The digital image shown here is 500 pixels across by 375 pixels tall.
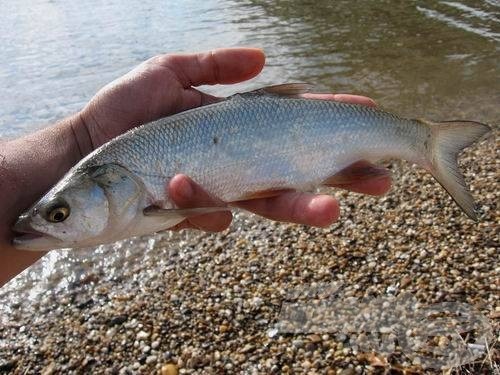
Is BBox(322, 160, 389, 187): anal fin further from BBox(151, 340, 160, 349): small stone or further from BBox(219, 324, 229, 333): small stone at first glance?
BBox(151, 340, 160, 349): small stone

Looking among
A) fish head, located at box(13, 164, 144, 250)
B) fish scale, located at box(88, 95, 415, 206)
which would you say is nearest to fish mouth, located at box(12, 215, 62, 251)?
fish head, located at box(13, 164, 144, 250)

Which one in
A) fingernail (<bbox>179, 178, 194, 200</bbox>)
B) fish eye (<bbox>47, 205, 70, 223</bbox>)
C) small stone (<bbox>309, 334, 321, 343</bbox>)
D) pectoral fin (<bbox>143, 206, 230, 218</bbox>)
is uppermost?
fish eye (<bbox>47, 205, 70, 223</bbox>)

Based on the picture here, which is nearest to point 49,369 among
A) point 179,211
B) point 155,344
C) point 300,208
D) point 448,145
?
point 155,344

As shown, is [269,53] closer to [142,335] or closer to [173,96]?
[173,96]

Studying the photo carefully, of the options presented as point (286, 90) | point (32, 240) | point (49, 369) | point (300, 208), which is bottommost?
point (49, 369)

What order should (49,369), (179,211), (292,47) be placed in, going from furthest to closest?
(292,47)
(49,369)
(179,211)

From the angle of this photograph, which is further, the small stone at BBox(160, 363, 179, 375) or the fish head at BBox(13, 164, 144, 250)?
the small stone at BBox(160, 363, 179, 375)
